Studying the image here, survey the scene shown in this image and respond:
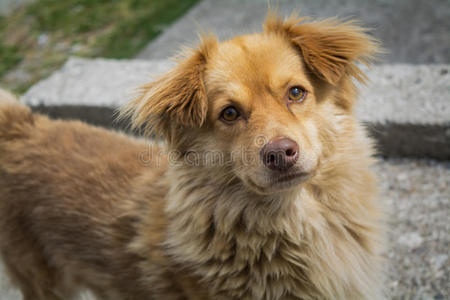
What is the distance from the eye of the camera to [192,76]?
97.9 inches

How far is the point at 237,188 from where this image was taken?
2.49 metres

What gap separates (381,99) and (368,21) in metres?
2.65

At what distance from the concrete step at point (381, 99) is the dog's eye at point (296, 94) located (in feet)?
4.50

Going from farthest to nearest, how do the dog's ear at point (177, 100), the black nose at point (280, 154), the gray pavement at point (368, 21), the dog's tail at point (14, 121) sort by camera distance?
the gray pavement at point (368, 21) < the dog's tail at point (14, 121) < the dog's ear at point (177, 100) < the black nose at point (280, 154)

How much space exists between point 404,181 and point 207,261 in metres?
2.38

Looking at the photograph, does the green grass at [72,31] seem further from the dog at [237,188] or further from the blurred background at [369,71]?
the dog at [237,188]

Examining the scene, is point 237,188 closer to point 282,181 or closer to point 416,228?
point 282,181

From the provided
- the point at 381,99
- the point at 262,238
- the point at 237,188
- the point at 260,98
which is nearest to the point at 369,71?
the point at 381,99

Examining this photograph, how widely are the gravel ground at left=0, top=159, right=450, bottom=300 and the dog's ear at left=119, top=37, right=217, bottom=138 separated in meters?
1.54

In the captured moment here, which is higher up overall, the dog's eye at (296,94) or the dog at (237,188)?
the dog's eye at (296,94)

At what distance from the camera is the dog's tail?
3094 millimetres

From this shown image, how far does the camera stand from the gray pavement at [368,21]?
5.70 meters

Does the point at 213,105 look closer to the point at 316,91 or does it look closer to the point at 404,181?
the point at 316,91

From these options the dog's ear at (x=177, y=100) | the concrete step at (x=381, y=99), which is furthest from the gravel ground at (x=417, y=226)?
the dog's ear at (x=177, y=100)
